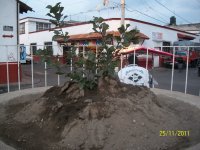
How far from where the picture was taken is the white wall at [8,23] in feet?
40.8

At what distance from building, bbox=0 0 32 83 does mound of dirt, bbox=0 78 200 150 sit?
8440 mm

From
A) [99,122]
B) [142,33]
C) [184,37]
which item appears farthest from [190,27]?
[99,122]

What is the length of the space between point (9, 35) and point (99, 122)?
10.4 meters

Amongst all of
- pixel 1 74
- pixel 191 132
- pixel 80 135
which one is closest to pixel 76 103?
pixel 80 135

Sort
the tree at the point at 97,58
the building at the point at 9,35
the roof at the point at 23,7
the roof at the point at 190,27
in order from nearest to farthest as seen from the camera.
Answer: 1. the tree at the point at 97,58
2. the building at the point at 9,35
3. the roof at the point at 23,7
4. the roof at the point at 190,27

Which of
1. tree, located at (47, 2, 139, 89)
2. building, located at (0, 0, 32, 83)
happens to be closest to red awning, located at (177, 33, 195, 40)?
building, located at (0, 0, 32, 83)

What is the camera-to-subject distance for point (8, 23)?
1271 centimetres

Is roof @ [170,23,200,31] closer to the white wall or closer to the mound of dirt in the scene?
the white wall

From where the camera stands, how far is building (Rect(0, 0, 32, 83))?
40.6 feet
